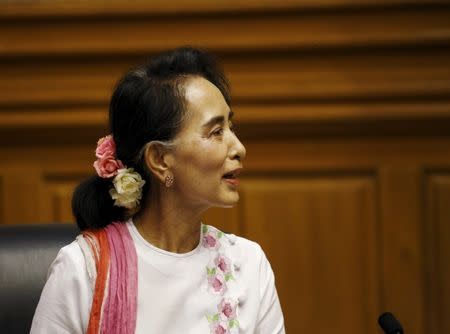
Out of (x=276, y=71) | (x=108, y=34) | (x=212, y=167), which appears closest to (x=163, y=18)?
(x=108, y=34)

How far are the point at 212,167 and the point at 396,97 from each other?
1301 mm

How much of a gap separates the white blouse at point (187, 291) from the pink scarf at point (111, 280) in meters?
0.02

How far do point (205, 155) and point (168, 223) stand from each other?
17cm

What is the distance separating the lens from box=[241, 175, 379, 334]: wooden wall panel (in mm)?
2883

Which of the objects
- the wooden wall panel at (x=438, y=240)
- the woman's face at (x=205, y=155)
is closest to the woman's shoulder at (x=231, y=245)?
the woman's face at (x=205, y=155)

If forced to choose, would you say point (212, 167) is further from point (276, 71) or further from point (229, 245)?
point (276, 71)

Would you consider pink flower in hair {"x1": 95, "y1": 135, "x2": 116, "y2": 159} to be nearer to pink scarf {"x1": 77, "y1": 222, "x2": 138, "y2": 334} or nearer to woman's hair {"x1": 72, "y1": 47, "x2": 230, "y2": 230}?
woman's hair {"x1": 72, "y1": 47, "x2": 230, "y2": 230}

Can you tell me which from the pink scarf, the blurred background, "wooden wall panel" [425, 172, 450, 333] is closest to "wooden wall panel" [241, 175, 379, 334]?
the blurred background

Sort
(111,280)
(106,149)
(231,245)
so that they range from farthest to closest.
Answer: (231,245), (106,149), (111,280)

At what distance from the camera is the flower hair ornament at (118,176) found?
5.68ft

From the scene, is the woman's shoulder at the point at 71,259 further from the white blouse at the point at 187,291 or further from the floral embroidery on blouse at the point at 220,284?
the floral embroidery on blouse at the point at 220,284

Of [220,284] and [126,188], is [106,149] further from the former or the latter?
[220,284]

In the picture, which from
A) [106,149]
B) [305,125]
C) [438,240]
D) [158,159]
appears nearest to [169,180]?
[158,159]

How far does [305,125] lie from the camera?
2.86 metres
